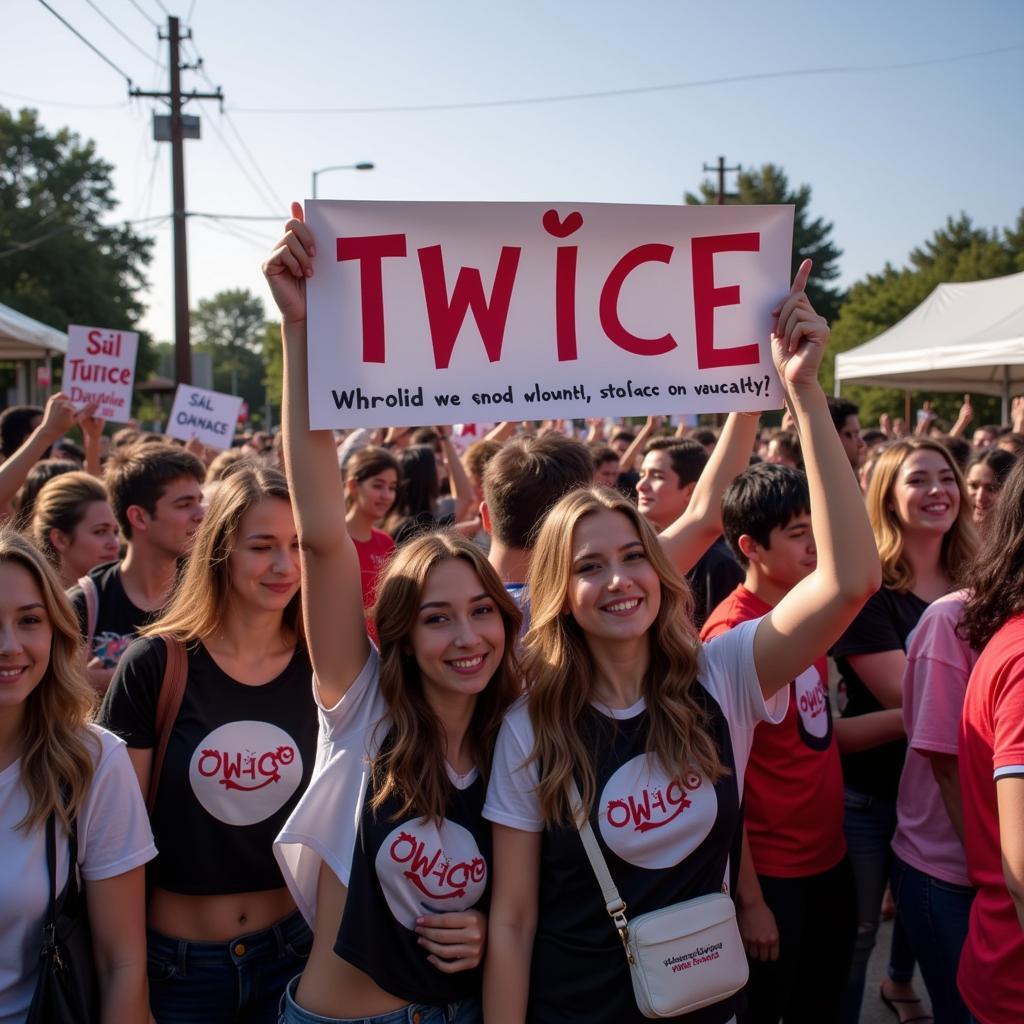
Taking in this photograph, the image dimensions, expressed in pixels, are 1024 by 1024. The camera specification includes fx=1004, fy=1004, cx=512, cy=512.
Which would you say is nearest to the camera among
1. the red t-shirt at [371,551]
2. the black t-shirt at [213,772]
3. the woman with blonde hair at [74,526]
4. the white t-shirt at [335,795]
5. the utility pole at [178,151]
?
the white t-shirt at [335,795]

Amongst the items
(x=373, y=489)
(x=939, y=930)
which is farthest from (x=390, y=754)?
(x=373, y=489)

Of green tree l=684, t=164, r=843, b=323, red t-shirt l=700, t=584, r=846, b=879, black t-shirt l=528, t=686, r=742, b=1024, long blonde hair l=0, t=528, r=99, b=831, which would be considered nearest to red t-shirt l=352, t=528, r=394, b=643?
red t-shirt l=700, t=584, r=846, b=879

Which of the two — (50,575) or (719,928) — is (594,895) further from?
(50,575)

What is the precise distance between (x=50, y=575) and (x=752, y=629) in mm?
1617

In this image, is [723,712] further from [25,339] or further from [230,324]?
[230,324]

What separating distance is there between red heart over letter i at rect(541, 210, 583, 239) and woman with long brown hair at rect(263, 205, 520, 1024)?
24.0 inches

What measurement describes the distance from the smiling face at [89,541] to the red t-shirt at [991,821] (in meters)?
3.24

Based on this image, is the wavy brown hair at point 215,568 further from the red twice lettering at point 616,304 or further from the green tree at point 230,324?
the green tree at point 230,324

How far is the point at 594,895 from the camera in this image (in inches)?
82.0

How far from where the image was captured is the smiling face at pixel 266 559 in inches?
102

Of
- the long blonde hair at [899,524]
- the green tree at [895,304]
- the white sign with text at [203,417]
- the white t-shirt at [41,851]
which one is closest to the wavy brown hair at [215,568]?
the white t-shirt at [41,851]

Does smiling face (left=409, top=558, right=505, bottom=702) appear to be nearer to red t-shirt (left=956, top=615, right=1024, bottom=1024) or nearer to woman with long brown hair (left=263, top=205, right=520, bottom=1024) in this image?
woman with long brown hair (left=263, top=205, right=520, bottom=1024)

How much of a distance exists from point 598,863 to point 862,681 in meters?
1.55

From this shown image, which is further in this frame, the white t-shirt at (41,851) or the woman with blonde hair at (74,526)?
the woman with blonde hair at (74,526)
